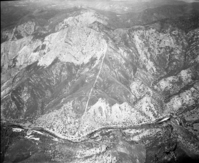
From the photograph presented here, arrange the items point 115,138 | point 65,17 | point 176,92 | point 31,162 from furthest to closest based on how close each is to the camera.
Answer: point 65,17 → point 176,92 → point 115,138 → point 31,162

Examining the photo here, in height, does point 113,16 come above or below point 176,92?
above

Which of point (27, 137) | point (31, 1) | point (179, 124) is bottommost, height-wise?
point (27, 137)

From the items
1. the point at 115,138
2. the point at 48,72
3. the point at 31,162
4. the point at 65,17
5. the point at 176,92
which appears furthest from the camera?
the point at 65,17

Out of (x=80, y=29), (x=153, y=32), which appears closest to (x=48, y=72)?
(x=80, y=29)

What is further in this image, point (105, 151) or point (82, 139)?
point (82, 139)

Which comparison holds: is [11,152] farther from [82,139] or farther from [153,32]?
[153,32]

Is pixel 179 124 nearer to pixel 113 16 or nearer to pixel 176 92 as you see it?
pixel 176 92
